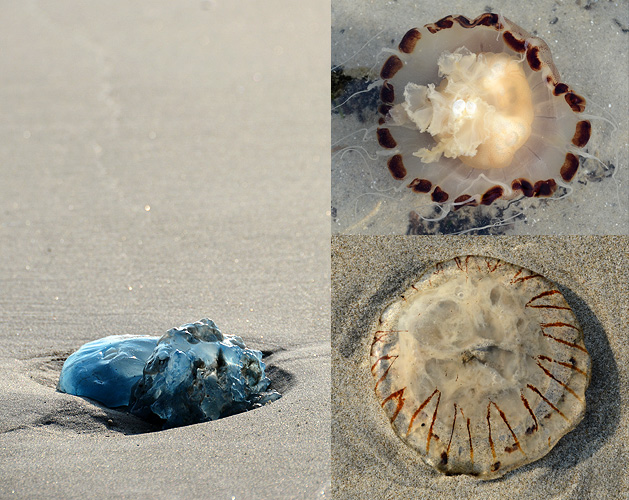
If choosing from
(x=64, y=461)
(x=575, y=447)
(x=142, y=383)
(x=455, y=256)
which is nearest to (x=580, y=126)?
(x=455, y=256)

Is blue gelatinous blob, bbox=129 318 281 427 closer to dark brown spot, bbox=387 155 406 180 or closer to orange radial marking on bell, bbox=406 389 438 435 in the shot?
orange radial marking on bell, bbox=406 389 438 435

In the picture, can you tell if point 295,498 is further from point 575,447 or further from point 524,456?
point 575,447

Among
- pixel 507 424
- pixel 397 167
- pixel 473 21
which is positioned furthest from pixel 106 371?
pixel 473 21

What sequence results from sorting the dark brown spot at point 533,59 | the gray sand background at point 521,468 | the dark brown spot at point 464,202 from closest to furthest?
the gray sand background at point 521,468 → the dark brown spot at point 533,59 → the dark brown spot at point 464,202

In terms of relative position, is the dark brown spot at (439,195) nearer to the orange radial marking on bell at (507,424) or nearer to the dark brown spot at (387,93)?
the dark brown spot at (387,93)

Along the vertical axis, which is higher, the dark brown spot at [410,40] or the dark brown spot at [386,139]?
the dark brown spot at [410,40]

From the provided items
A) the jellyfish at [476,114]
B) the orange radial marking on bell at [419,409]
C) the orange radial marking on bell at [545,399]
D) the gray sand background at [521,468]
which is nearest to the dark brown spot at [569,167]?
the jellyfish at [476,114]
